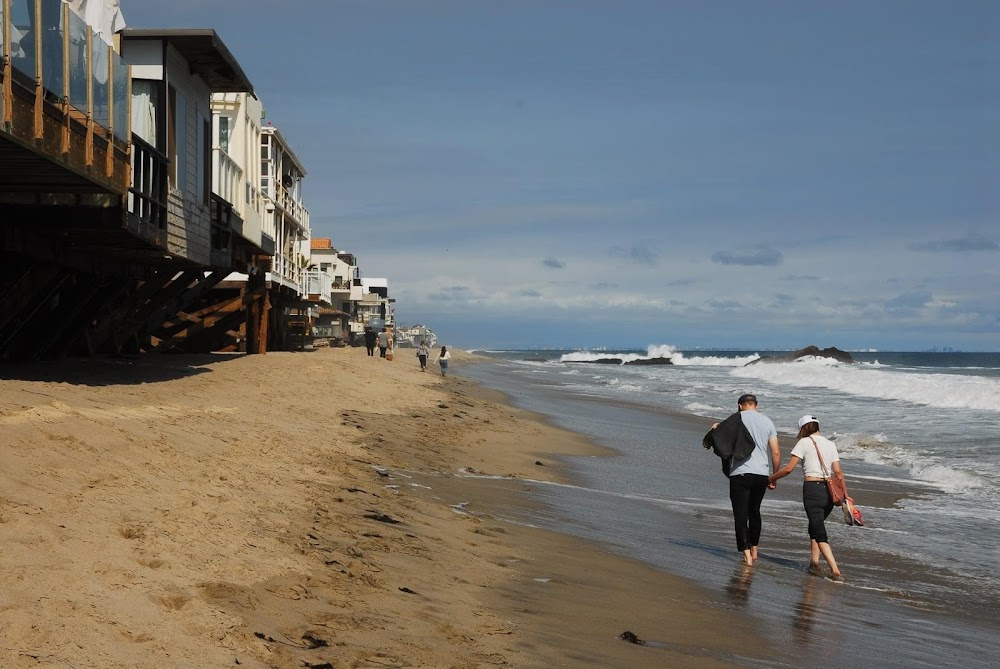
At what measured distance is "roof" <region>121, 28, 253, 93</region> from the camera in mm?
17547

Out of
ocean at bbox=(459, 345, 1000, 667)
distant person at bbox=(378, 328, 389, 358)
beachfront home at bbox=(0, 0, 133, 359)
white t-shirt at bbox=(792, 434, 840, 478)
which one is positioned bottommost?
ocean at bbox=(459, 345, 1000, 667)

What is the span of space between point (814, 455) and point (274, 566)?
5721mm

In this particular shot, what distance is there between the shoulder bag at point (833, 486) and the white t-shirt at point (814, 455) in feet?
0.09

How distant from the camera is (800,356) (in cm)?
11169

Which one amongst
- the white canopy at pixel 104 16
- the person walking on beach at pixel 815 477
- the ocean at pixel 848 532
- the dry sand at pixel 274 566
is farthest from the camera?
the white canopy at pixel 104 16

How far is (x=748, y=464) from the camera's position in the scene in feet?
31.1

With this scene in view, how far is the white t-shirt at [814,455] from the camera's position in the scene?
31.0 ft

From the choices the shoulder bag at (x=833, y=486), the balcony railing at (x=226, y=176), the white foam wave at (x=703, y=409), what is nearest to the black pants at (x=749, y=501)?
the shoulder bag at (x=833, y=486)

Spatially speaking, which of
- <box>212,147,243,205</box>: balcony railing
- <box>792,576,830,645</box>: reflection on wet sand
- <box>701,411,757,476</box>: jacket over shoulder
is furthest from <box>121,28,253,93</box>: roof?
<box>792,576,830,645</box>: reflection on wet sand

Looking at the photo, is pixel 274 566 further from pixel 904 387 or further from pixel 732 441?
pixel 904 387

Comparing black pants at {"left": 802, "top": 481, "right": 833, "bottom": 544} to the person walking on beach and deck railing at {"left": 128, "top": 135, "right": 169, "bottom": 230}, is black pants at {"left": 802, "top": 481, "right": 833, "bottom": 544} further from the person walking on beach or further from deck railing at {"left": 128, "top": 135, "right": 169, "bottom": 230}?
deck railing at {"left": 128, "top": 135, "right": 169, "bottom": 230}

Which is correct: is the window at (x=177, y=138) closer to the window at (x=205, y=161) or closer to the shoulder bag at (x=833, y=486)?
the window at (x=205, y=161)

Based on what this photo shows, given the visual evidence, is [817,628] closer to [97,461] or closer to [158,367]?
[97,461]

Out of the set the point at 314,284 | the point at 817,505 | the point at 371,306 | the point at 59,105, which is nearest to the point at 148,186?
the point at 59,105
